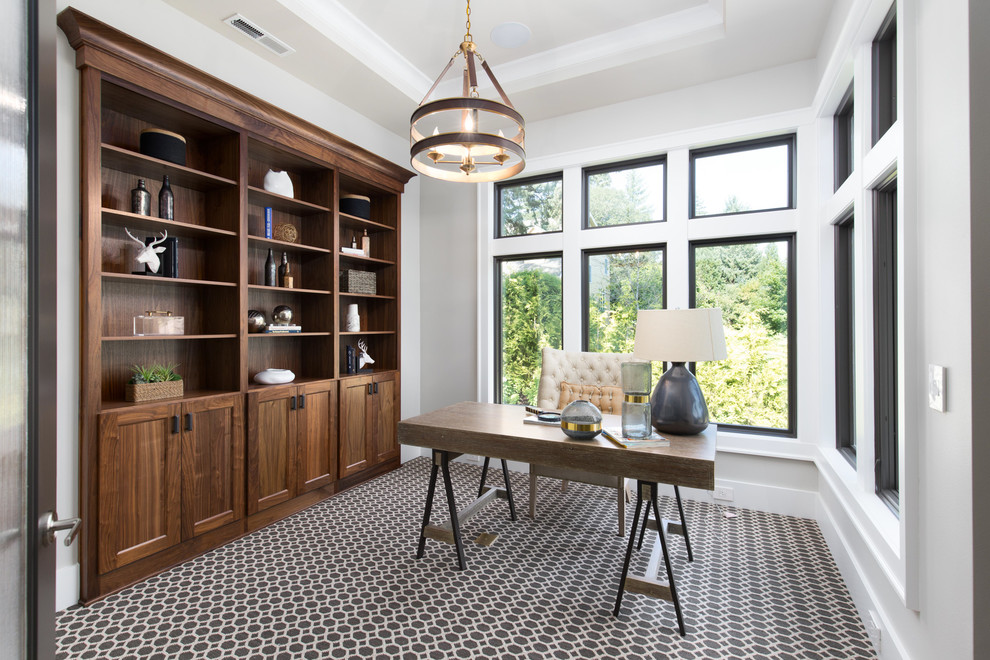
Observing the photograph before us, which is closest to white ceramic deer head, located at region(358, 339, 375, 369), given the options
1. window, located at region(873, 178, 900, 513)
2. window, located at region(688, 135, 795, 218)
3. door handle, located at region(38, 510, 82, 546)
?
window, located at region(688, 135, 795, 218)

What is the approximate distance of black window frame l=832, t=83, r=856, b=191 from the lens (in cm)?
269

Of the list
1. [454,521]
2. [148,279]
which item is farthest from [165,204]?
[454,521]

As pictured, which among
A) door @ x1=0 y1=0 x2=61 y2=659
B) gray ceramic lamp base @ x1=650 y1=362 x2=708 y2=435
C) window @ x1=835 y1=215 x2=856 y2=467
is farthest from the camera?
window @ x1=835 y1=215 x2=856 y2=467

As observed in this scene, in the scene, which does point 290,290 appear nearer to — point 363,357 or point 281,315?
point 281,315

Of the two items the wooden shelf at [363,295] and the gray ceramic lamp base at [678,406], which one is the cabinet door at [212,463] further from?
the gray ceramic lamp base at [678,406]

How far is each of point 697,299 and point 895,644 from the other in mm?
2337

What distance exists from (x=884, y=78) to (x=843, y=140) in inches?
33.9

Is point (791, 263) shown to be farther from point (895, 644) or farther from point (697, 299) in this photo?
point (895, 644)

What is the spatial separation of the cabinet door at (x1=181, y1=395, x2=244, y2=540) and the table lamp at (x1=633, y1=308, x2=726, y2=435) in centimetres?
241

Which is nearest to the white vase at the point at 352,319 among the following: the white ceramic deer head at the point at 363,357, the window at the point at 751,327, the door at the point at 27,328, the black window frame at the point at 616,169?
the white ceramic deer head at the point at 363,357

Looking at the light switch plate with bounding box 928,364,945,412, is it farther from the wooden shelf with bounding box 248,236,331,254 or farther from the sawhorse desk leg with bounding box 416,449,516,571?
the wooden shelf with bounding box 248,236,331,254

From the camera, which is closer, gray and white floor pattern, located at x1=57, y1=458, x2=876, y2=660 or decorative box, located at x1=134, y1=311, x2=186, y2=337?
gray and white floor pattern, located at x1=57, y1=458, x2=876, y2=660

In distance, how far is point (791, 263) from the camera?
3244mm

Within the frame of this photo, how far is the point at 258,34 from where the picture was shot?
9.32ft
